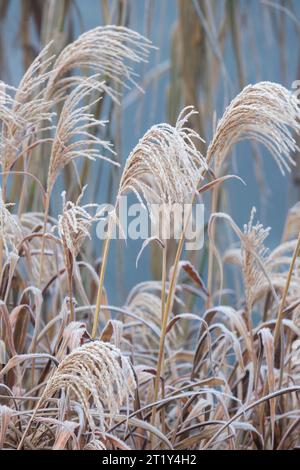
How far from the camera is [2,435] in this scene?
1076 mm

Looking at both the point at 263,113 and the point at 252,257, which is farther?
the point at 252,257

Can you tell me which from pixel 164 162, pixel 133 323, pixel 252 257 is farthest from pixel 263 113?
pixel 133 323

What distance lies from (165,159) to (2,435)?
0.38 m

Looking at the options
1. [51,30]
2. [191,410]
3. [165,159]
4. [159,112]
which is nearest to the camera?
[165,159]

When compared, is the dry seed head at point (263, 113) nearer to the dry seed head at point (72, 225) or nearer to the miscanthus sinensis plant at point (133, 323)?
the miscanthus sinensis plant at point (133, 323)

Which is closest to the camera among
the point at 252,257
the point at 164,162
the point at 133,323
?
the point at 164,162

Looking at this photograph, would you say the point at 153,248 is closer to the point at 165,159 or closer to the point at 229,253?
the point at 229,253

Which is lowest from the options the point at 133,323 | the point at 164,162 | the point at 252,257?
the point at 133,323

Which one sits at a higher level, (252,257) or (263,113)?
(263,113)

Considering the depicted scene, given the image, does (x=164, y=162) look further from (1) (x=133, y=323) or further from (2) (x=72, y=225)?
(1) (x=133, y=323)

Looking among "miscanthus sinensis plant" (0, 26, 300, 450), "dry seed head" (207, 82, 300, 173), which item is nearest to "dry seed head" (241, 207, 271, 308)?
"miscanthus sinensis plant" (0, 26, 300, 450)

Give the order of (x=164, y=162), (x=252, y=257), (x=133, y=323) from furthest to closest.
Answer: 1. (x=133, y=323)
2. (x=252, y=257)
3. (x=164, y=162)
